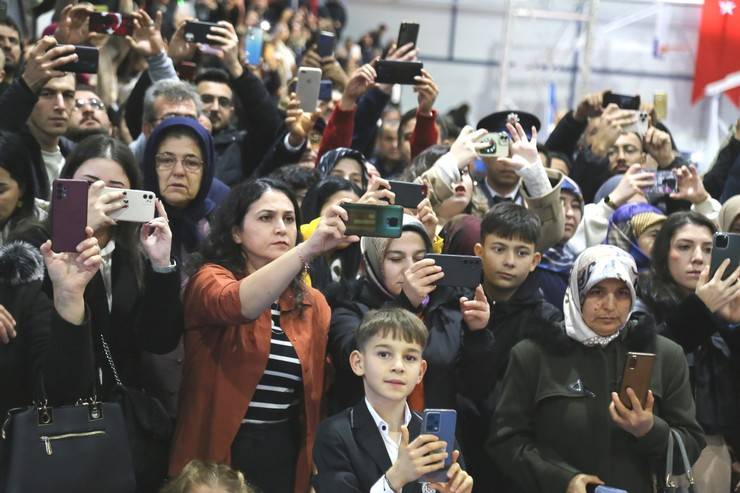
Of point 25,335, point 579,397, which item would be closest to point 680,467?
point 579,397

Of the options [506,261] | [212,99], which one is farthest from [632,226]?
[212,99]

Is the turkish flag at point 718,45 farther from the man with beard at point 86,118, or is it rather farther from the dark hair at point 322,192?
the man with beard at point 86,118

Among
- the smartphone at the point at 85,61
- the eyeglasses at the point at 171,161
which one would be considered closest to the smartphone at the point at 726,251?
the eyeglasses at the point at 171,161

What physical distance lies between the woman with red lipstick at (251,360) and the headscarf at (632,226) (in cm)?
183

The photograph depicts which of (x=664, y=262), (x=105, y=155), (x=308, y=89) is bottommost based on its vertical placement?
(x=664, y=262)

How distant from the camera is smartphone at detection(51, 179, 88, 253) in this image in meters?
2.93

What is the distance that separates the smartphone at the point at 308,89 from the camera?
5.16 m

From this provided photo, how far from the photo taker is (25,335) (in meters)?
3.16

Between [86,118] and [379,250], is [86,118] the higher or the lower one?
the higher one

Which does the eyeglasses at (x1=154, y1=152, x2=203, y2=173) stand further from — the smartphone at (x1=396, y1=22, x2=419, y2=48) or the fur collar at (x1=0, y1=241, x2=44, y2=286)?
the smartphone at (x1=396, y1=22, x2=419, y2=48)

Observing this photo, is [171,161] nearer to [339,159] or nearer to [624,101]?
[339,159]

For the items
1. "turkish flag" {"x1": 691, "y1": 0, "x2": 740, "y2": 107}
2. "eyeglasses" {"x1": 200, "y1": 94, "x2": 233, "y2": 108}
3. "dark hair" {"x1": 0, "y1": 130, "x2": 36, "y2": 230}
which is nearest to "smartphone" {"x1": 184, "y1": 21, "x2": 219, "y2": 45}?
"eyeglasses" {"x1": 200, "y1": 94, "x2": 233, "y2": 108}

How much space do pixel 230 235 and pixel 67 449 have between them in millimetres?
892

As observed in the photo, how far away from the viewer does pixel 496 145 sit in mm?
4598
